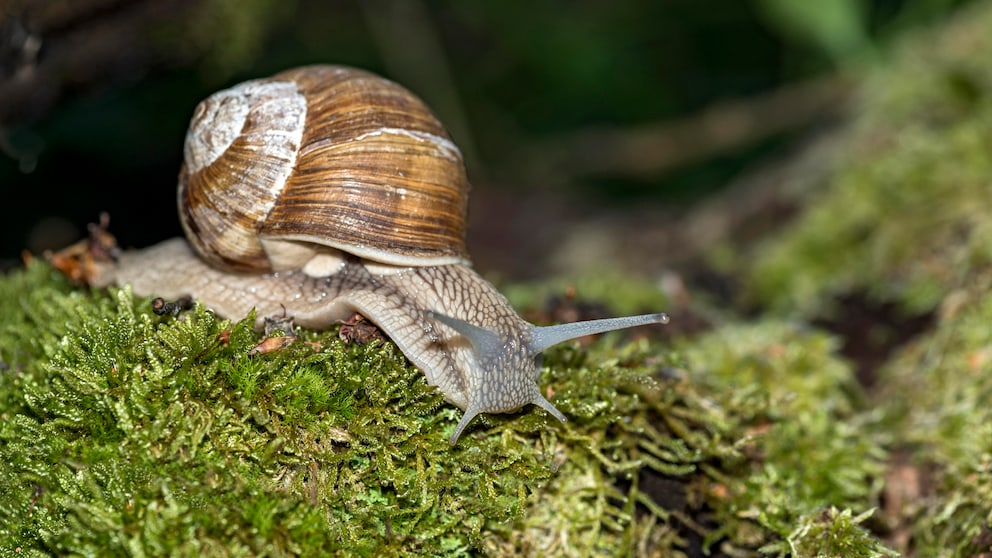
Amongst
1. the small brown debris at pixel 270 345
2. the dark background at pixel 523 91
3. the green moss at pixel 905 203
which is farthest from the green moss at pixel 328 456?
the dark background at pixel 523 91

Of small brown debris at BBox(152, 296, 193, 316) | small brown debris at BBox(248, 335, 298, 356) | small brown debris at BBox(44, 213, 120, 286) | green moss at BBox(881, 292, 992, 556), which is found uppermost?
green moss at BBox(881, 292, 992, 556)

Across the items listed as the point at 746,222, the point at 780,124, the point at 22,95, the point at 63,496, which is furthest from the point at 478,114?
the point at 63,496

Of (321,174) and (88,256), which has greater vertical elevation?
(321,174)

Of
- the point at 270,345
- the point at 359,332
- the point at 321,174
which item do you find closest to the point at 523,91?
the point at 321,174

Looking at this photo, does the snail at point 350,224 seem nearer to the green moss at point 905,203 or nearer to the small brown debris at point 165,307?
the small brown debris at point 165,307

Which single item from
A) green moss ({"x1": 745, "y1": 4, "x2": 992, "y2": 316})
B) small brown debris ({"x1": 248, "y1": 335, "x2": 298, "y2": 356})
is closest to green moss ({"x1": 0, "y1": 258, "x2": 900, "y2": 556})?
small brown debris ({"x1": 248, "y1": 335, "x2": 298, "y2": 356})

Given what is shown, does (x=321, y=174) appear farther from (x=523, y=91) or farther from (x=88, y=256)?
(x=523, y=91)

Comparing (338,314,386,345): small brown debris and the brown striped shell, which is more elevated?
the brown striped shell

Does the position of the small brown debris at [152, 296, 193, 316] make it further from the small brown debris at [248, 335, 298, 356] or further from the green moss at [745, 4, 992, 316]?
the green moss at [745, 4, 992, 316]

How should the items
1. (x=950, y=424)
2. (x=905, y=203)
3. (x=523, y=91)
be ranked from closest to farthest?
(x=950, y=424)
(x=905, y=203)
(x=523, y=91)
